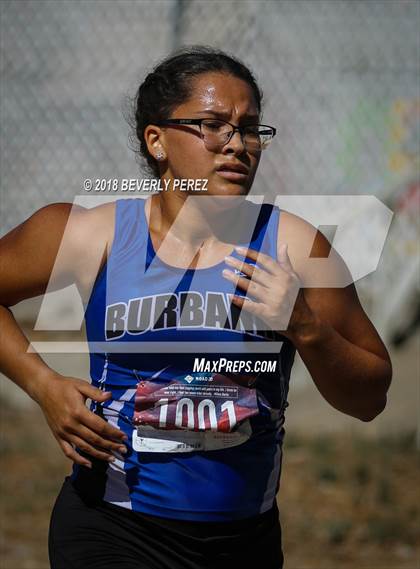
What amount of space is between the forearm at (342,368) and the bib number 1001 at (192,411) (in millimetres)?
222

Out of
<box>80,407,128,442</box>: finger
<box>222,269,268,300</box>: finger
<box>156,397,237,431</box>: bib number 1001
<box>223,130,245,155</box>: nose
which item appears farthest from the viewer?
<box>223,130,245,155</box>: nose

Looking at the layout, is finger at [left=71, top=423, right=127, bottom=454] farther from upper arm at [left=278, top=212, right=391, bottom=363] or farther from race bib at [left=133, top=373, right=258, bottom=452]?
upper arm at [left=278, top=212, right=391, bottom=363]

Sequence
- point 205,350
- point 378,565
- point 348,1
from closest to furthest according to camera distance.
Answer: point 205,350, point 378,565, point 348,1

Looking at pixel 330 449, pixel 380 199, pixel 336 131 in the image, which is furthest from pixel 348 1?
pixel 330 449

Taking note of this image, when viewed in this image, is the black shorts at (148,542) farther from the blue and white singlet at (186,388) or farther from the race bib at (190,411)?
the race bib at (190,411)

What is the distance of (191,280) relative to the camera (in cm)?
237

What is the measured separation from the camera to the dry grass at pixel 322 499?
14.1 ft

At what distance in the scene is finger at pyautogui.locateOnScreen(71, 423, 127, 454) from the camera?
2.21m

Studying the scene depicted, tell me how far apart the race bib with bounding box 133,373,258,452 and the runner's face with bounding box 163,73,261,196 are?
48 cm

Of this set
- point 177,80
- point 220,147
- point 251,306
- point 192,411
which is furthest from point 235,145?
point 192,411

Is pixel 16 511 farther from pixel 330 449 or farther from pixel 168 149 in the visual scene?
pixel 168 149

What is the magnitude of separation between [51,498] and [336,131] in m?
2.28

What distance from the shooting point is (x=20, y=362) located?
2.36 metres

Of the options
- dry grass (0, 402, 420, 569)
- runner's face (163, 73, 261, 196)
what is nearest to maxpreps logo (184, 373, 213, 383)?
runner's face (163, 73, 261, 196)
